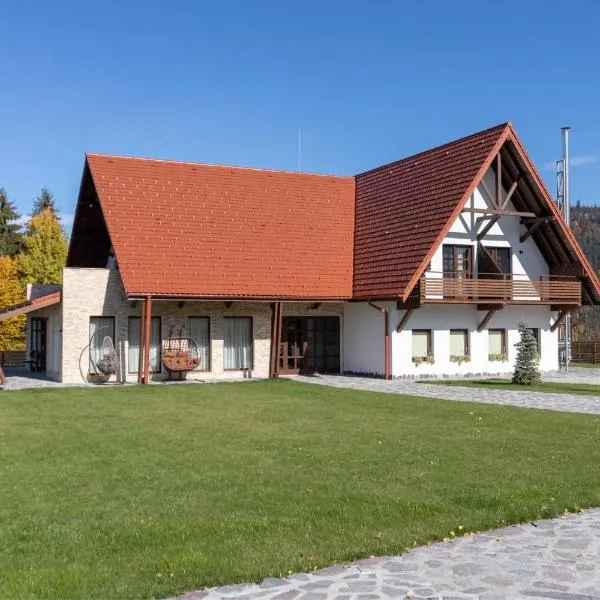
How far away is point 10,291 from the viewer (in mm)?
43688

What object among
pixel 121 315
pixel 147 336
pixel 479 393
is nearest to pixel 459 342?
pixel 479 393

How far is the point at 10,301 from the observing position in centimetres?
4381

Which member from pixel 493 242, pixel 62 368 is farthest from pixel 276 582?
pixel 493 242

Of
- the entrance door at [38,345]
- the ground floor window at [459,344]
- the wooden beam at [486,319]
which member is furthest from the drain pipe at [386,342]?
the entrance door at [38,345]

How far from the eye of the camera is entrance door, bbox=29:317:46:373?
2762 cm

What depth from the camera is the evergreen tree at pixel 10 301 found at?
143 feet

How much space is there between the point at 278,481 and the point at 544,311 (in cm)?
2257

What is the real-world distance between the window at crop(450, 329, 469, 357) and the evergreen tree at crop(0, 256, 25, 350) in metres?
28.4

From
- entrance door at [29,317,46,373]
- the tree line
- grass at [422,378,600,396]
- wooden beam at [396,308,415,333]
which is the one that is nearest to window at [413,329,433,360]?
wooden beam at [396,308,415,333]

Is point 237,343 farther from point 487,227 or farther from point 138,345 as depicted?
point 487,227

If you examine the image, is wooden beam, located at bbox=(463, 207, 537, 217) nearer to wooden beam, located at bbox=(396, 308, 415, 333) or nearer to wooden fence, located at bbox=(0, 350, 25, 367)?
wooden beam, located at bbox=(396, 308, 415, 333)

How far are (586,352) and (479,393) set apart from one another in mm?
20974

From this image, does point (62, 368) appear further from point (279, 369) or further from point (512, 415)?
point (512, 415)

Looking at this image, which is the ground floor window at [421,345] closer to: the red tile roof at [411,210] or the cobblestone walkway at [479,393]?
the cobblestone walkway at [479,393]
